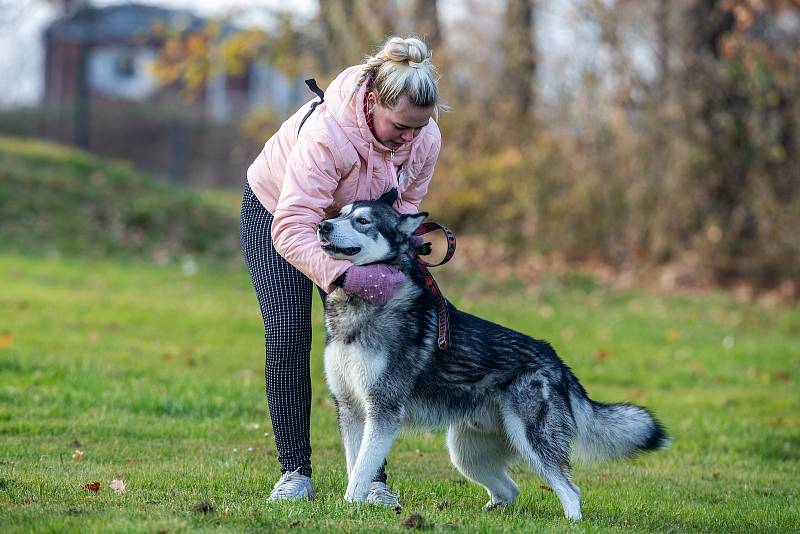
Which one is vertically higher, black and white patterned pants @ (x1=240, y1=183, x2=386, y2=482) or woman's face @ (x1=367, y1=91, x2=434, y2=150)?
woman's face @ (x1=367, y1=91, x2=434, y2=150)

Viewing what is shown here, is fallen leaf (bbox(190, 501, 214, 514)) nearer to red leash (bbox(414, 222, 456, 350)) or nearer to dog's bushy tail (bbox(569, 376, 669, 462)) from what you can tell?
red leash (bbox(414, 222, 456, 350))

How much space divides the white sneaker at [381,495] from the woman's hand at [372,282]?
0.96 metres

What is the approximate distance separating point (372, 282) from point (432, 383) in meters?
0.62

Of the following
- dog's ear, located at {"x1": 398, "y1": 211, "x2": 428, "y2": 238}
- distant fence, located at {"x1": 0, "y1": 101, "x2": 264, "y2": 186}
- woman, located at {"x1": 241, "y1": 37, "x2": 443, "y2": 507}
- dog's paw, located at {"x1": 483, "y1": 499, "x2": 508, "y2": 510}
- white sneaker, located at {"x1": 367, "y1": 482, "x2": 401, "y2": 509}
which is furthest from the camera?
distant fence, located at {"x1": 0, "y1": 101, "x2": 264, "y2": 186}

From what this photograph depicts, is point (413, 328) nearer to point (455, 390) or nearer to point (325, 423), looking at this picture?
point (455, 390)

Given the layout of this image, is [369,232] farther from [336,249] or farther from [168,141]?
[168,141]

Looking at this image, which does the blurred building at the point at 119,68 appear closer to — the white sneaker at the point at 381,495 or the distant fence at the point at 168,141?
the distant fence at the point at 168,141

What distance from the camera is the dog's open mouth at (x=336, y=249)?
15.4 feet

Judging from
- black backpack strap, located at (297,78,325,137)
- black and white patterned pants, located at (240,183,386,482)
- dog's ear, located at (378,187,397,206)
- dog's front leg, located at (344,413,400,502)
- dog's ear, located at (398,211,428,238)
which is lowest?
dog's front leg, located at (344,413,400,502)

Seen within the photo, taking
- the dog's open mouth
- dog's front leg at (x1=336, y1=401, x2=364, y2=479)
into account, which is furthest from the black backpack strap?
dog's front leg at (x1=336, y1=401, x2=364, y2=479)

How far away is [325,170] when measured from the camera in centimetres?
470

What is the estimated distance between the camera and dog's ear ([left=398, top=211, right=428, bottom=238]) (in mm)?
4887

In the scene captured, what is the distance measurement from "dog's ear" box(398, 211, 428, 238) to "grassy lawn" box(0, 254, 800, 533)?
4.42ft

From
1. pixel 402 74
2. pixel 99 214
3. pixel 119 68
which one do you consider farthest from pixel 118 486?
pixel 119 68
